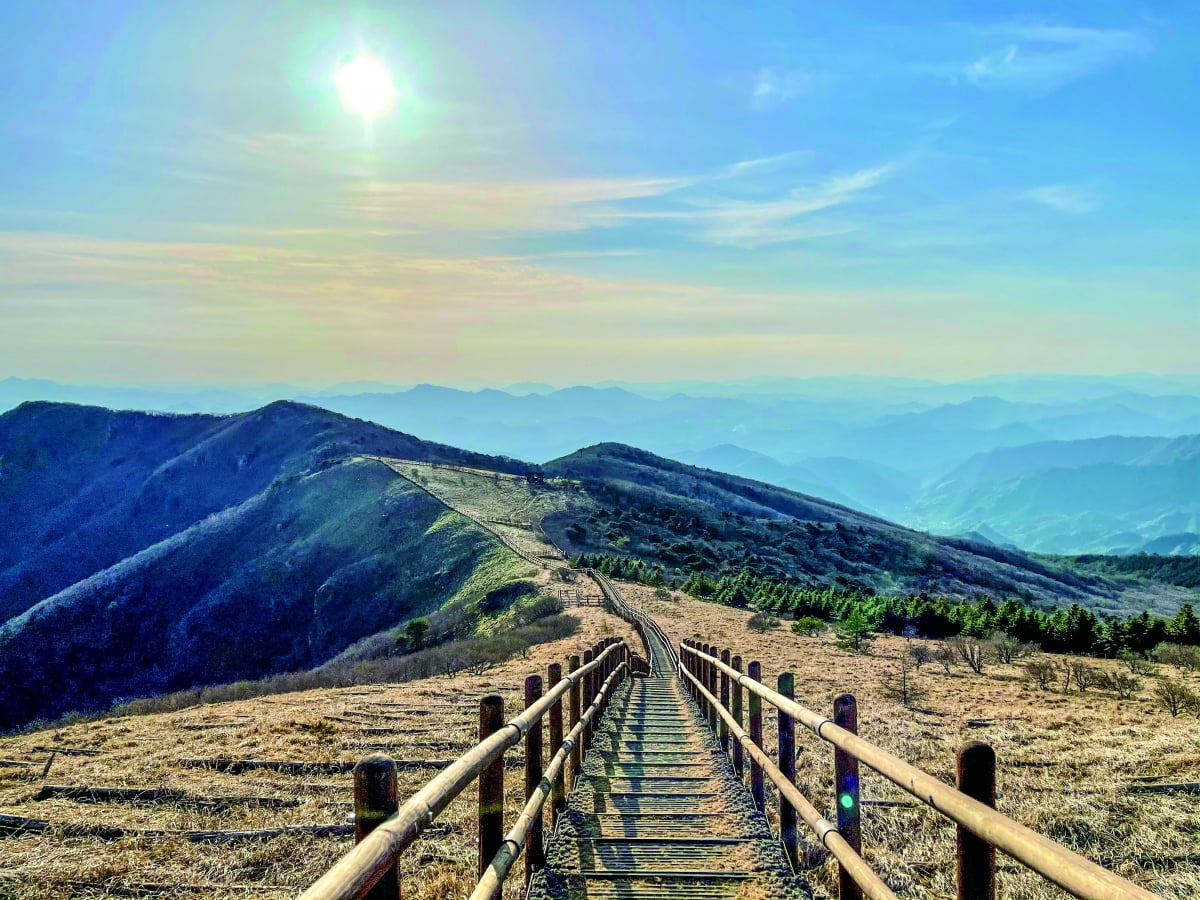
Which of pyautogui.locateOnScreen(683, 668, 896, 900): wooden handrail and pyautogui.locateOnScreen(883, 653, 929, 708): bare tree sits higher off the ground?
pyautogui.locateOnScreen(683, 668, 896, 900): wooden handrail

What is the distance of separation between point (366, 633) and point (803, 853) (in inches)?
1783

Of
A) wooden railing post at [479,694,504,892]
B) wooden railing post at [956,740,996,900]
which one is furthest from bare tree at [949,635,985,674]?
wooden railing post at [956,740,996,900]

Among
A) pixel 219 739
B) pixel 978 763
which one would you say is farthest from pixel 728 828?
pixel 219 739

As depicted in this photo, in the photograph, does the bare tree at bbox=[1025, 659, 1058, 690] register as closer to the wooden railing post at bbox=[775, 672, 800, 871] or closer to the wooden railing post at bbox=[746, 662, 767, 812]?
the wooden railing post at bbox=[746, 662, 767, 812]

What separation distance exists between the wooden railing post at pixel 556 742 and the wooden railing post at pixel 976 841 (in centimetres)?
359

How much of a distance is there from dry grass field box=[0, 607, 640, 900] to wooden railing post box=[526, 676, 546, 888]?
2.29 feet

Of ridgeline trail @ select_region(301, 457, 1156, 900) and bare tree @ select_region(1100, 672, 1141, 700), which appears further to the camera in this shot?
bare tree @ select_region(1100, 672, 1141, 700)

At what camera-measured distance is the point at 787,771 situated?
6.08 meters

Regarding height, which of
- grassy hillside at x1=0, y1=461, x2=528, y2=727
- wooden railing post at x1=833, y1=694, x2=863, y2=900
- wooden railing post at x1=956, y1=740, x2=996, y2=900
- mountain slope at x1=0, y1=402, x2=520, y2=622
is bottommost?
grassy hillside at x1=0, y1=461, x2=528, y2=727

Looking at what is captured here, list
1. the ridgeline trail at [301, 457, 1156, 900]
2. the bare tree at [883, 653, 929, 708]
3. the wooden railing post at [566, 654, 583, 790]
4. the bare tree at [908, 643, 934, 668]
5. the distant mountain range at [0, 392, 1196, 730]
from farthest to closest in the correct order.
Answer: the distant mountain range at [0, 392, 1196, 730] → the bare tree at [908, 643, 934, 668] → the bare tree at [883, 653, 929, 708] → the wooden railing post at [566, 654, 583, 790] → the ridgeline trail at [301, 457, 1156, 900]

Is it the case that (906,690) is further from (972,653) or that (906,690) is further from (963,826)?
(963,826)

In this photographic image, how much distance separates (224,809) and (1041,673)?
17003mm

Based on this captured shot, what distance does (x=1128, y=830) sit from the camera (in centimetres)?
680

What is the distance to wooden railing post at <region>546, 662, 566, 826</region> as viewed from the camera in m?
6.26
